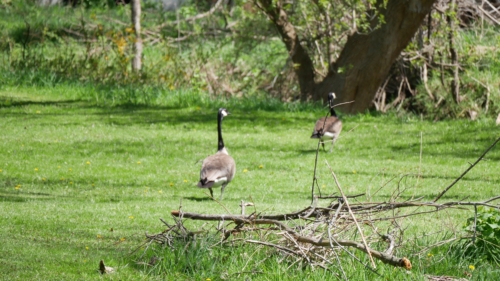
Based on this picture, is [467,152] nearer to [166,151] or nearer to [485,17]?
[166,151]

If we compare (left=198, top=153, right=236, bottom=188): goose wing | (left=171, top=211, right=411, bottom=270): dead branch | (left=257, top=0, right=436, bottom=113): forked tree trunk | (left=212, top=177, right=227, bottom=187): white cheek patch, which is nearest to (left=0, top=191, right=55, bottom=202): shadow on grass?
(left=198, top=153, right=236, bottom=188): goose wing

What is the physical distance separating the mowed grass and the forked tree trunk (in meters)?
1.43

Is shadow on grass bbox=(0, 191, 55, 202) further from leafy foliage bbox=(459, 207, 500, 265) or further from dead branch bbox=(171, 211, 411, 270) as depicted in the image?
leafy foliage bbox=(459, 207, 500, 265)

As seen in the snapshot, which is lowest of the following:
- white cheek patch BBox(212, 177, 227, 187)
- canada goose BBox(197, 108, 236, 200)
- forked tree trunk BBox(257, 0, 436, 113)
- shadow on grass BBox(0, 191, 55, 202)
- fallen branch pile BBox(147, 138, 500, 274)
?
shadow on grass BBox(0, 191, 55, 202)

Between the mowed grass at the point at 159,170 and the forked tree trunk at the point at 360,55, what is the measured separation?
1433 mm

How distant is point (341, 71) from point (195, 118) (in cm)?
425

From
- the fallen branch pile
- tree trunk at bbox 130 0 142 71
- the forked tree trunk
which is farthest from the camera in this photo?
tree trunk at bbox 130 0 142 71

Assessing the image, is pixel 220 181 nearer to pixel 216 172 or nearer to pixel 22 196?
pixel 216 172

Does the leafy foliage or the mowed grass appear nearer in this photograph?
the leafy foliage

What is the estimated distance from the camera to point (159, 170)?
14.5 meters

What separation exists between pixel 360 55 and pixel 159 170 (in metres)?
8.59

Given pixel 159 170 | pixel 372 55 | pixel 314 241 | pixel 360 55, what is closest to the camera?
pixel 314 241

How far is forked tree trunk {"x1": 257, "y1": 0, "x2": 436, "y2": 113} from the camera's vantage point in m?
20.2

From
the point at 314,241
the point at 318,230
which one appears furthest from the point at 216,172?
the point at 314,241
